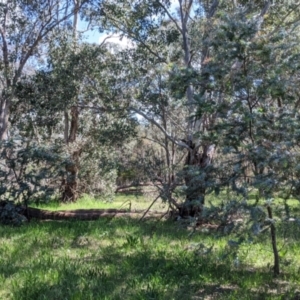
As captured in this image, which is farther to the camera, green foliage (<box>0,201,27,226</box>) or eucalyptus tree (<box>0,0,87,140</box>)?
eucalyptus tree (<box>0,0,87,140</box>)

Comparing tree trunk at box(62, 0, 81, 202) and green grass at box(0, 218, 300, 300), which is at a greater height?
tree trunk at box(62, 0, 81, 202)

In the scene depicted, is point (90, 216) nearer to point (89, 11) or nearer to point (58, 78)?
point (58, 78)

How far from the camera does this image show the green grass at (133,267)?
466 cm

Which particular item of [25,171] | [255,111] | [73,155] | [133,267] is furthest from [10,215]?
[255,111]

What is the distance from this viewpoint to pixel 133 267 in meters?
5.69

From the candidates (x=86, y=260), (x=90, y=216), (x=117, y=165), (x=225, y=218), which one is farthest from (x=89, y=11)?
(x=225, y=218)

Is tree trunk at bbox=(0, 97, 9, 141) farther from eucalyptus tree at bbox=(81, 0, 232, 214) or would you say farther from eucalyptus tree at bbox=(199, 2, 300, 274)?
eucalyptus tree at bbox=(199, 2, 300, 274)

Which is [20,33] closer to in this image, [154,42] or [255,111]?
[154,42]

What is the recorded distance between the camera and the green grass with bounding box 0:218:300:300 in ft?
15.3

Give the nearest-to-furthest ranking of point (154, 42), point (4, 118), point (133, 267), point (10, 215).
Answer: point (133, 267) < point (10, 215) < point (154, 42) < point (4, 118)

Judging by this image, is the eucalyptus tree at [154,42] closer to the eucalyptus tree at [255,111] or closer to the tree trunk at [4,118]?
the tree trunk at [4,118]

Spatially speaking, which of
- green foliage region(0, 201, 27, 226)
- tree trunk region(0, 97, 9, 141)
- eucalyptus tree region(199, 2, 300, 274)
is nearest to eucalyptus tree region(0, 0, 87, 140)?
tree trunk region(0, 97, 9, 141)

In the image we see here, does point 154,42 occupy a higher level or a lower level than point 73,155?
higher

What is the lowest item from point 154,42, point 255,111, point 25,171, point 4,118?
point 25,171
